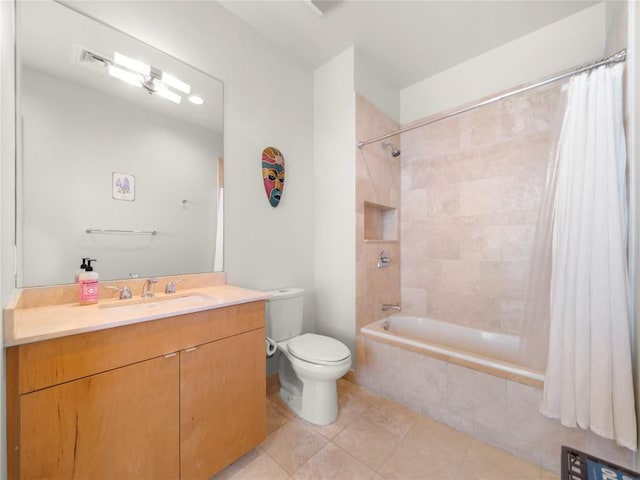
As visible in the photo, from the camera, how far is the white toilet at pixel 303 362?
1.51 m

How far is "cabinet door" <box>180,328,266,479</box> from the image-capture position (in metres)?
1.03

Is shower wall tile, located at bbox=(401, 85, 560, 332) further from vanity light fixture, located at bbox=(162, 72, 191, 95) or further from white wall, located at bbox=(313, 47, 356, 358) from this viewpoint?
vanity light fixture, located at bbox=(162, 72, 191, 95)

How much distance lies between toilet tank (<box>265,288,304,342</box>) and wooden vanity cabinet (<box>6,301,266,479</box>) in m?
0.49

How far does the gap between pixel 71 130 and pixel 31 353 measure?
3.32 ft

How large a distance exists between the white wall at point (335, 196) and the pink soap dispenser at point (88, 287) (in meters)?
1.56

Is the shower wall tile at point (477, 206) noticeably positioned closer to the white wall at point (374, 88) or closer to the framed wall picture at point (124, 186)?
the white wall at point (374, 88)

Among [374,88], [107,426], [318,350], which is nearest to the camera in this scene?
[107,426]

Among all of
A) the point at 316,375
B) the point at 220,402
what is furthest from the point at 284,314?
the point at 220,402

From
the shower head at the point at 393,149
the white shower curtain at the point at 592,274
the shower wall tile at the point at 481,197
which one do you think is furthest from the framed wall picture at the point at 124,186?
the shower wall tile at the point at 481,197

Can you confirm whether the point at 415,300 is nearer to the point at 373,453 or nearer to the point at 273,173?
the point at 373,453

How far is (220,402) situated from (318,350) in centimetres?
64

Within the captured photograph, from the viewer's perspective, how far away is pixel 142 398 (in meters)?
0.91

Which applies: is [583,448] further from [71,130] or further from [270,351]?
[71,130]

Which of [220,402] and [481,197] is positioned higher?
[481,197]
